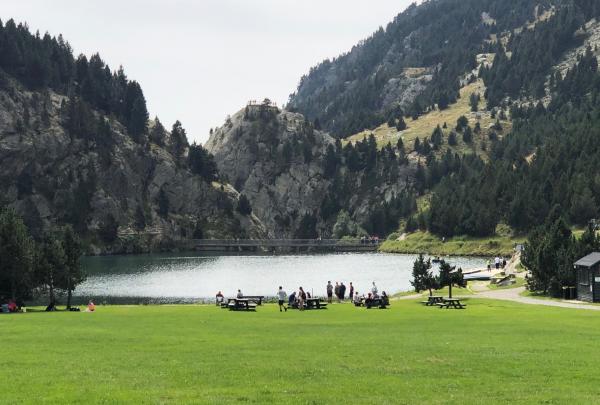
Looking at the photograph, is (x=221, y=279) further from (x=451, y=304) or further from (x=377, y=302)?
(x=451, y=304)

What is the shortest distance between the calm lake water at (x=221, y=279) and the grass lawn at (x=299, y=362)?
52055mm

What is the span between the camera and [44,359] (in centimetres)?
2792

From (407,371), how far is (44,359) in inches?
537

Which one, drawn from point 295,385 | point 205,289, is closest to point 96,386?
point 295,385

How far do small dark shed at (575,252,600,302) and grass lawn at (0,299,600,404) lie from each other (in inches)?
964

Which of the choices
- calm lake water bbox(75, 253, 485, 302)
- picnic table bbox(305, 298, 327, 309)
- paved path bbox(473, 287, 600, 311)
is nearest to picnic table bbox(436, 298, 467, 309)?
paved path bbox(473, 287, 600, 311)

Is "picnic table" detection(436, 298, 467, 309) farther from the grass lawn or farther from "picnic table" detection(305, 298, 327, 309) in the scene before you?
the grass lawn

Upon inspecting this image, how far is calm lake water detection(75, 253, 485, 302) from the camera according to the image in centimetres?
10544

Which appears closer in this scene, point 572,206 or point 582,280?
point 582,280

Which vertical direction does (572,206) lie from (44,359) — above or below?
above

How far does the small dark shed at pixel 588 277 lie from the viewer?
68.4 meters

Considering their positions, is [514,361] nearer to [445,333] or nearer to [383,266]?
[445,333]

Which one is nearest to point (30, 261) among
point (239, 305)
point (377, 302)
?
point (239, 305)

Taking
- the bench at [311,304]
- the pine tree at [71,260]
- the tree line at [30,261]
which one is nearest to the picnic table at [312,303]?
the bench at [311,304]
